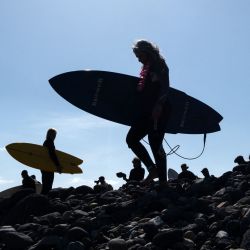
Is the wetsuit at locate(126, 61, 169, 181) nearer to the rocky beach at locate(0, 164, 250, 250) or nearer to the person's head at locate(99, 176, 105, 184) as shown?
the rocky beach at locate(0, 164, 250, 250)

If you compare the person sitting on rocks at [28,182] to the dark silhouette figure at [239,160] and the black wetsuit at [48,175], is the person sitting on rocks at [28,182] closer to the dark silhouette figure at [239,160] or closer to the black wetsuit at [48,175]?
the black wetsuit at [48,175]

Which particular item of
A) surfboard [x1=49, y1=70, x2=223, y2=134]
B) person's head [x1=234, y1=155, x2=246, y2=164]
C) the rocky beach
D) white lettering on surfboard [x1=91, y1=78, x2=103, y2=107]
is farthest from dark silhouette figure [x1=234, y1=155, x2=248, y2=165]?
white lettering on surfboard [x1=91, y1=78, x2=103, y2=107]

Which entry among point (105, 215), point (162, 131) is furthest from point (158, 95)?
point (105, 215)

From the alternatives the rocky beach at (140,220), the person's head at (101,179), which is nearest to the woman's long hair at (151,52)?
the rocky beach at (140,220)

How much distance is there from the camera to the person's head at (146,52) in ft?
23.1

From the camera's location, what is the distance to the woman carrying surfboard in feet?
23.0

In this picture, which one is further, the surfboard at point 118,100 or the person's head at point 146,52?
the surfboard at point 118,100

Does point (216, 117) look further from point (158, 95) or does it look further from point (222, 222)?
point (222, 222)

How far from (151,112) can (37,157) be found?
594 cm

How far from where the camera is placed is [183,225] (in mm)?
4781

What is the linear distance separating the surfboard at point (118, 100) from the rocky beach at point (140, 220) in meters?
3.14

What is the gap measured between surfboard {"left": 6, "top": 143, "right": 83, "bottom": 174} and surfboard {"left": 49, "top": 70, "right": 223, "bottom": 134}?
173 centimetres

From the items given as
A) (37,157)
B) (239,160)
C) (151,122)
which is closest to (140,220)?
(151,122)

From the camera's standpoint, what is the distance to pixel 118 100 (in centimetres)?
1005
